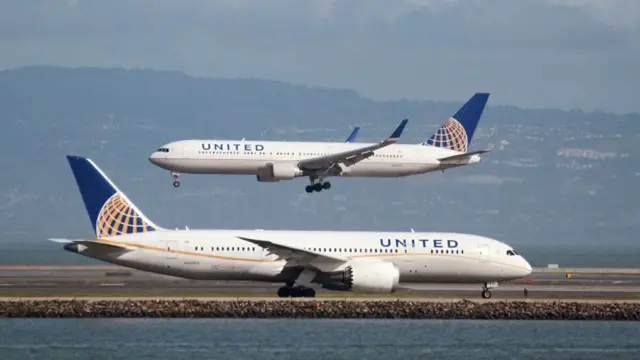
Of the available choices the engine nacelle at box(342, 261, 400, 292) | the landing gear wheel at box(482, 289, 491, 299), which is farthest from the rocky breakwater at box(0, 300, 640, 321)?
the landing gear wheel at box(482, 289, 491, 299)

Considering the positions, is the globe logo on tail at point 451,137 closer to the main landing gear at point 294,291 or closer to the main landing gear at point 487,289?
the main landing gear at point 487,289

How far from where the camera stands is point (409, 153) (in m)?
91.4

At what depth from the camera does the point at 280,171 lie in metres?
85.9

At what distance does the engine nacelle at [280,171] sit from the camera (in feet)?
282

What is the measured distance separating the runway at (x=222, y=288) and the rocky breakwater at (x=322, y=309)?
5.50m

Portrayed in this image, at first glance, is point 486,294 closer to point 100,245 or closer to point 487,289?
point 487,289

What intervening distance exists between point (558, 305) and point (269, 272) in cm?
1288

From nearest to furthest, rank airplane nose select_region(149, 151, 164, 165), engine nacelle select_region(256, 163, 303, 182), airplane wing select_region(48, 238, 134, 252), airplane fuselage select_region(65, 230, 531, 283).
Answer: airplane wing select_region(48, 238, 134, 252) < airplane fuselage select_region(65, 230, 531, 283) < airplane nose select_region(149, 151, 164, 165) < engine nacelle select_region(256, 163, 303, 182)

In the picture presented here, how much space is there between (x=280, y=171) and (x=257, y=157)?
164 centimetres

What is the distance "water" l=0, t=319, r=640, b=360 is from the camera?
50.2 meters

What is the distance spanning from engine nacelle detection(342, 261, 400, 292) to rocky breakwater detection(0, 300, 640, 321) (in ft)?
2.58

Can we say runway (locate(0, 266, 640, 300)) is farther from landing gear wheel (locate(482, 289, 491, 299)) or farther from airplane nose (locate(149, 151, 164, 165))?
airplane nose (locate(149, 151, 164, 165))

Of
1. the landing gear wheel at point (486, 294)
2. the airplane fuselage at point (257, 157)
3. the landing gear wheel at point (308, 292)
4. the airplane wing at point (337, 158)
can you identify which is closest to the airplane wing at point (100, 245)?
the landing gear wheel at point (308, 292)

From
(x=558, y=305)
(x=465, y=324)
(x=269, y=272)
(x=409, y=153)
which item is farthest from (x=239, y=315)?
(x=409, y=153)
